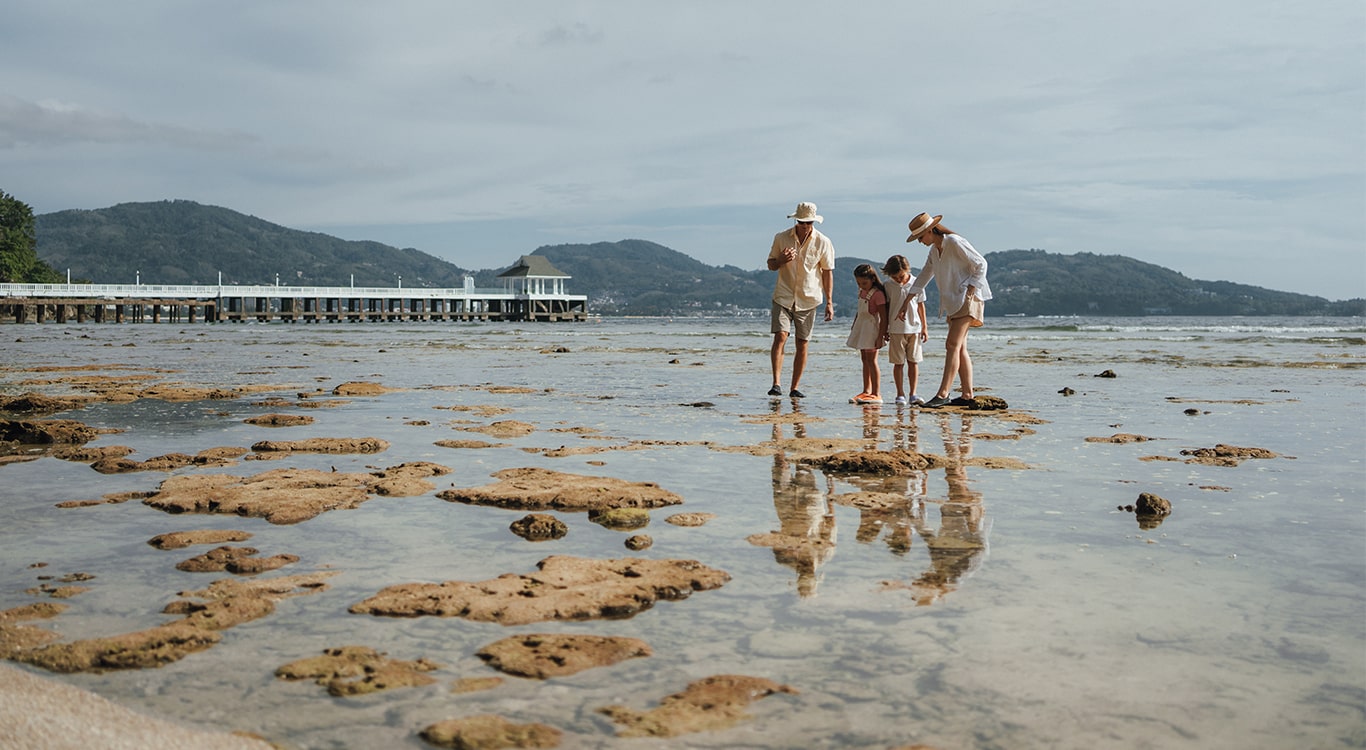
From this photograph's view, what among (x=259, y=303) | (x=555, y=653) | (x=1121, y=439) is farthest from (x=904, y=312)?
(x=259, y=303)

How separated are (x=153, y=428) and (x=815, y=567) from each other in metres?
5.56

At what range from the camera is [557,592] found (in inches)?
121

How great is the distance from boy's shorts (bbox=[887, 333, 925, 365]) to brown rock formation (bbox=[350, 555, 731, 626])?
22.1 feet

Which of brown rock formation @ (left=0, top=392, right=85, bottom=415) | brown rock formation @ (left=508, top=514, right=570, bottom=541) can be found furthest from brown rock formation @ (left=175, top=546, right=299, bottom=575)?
brown rock formation @ (left=0, top=392, right=85, bottom=415)

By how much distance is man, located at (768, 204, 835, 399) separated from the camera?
995cm

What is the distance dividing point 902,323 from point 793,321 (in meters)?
1.08

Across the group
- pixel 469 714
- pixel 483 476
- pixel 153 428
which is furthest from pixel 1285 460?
pixel 153 428

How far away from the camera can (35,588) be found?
3.09m

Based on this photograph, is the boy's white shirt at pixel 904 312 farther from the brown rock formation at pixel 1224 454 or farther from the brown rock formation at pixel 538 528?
the brown rock formation at pixel 538 528

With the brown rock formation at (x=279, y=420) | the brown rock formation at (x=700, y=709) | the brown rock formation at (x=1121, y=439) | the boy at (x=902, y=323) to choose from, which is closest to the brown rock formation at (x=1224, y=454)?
the brown rock formation at (x=1121, y=439)

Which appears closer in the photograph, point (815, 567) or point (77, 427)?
point (815, 567)

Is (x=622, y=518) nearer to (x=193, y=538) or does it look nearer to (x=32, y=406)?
(x=193, y=538)

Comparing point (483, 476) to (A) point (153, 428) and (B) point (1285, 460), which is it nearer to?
(A) point (153, 428)

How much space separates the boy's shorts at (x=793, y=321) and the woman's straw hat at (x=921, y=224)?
1242mm
